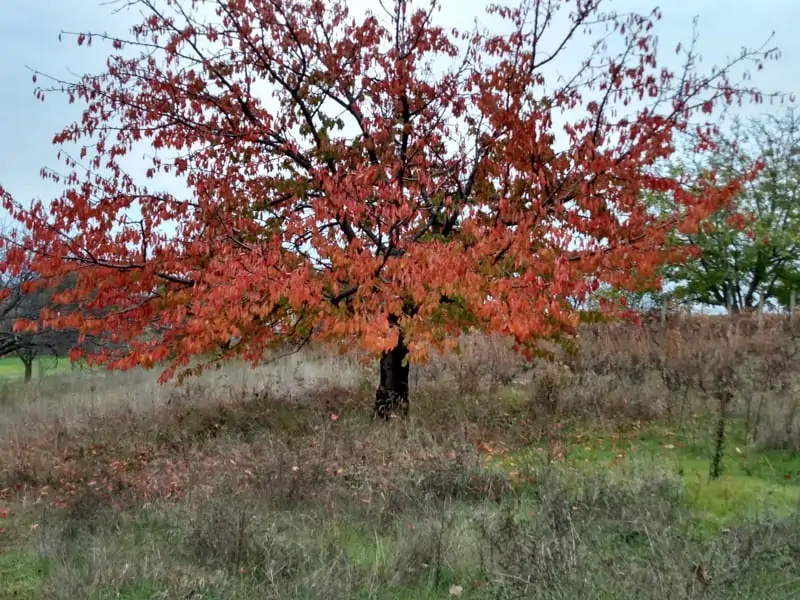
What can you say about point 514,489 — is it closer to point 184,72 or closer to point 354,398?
point 354,398

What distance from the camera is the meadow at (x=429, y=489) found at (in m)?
3.95

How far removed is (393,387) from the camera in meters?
8.86

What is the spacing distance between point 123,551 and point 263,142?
4683mm

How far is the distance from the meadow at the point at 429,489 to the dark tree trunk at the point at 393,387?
36cm

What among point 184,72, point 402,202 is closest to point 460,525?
point 402,202

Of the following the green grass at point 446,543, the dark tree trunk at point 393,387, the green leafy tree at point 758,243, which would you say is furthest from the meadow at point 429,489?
the green leafy tree at point 758,243

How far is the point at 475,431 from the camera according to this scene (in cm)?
771

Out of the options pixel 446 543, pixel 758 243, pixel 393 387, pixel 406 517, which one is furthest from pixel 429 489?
pixel 758 243

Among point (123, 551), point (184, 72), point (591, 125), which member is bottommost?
point (123, 551)

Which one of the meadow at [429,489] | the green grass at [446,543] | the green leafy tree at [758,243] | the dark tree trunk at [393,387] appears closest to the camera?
the green grass at [446,543]

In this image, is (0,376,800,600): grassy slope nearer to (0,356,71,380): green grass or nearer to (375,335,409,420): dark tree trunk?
(375,335,409,420): dark tree trunk

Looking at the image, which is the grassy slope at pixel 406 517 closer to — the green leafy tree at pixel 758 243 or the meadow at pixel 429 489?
the meadow at pixel 429 489

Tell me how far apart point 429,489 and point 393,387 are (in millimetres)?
3351

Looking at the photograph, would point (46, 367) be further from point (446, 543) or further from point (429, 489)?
point (446, 543)
